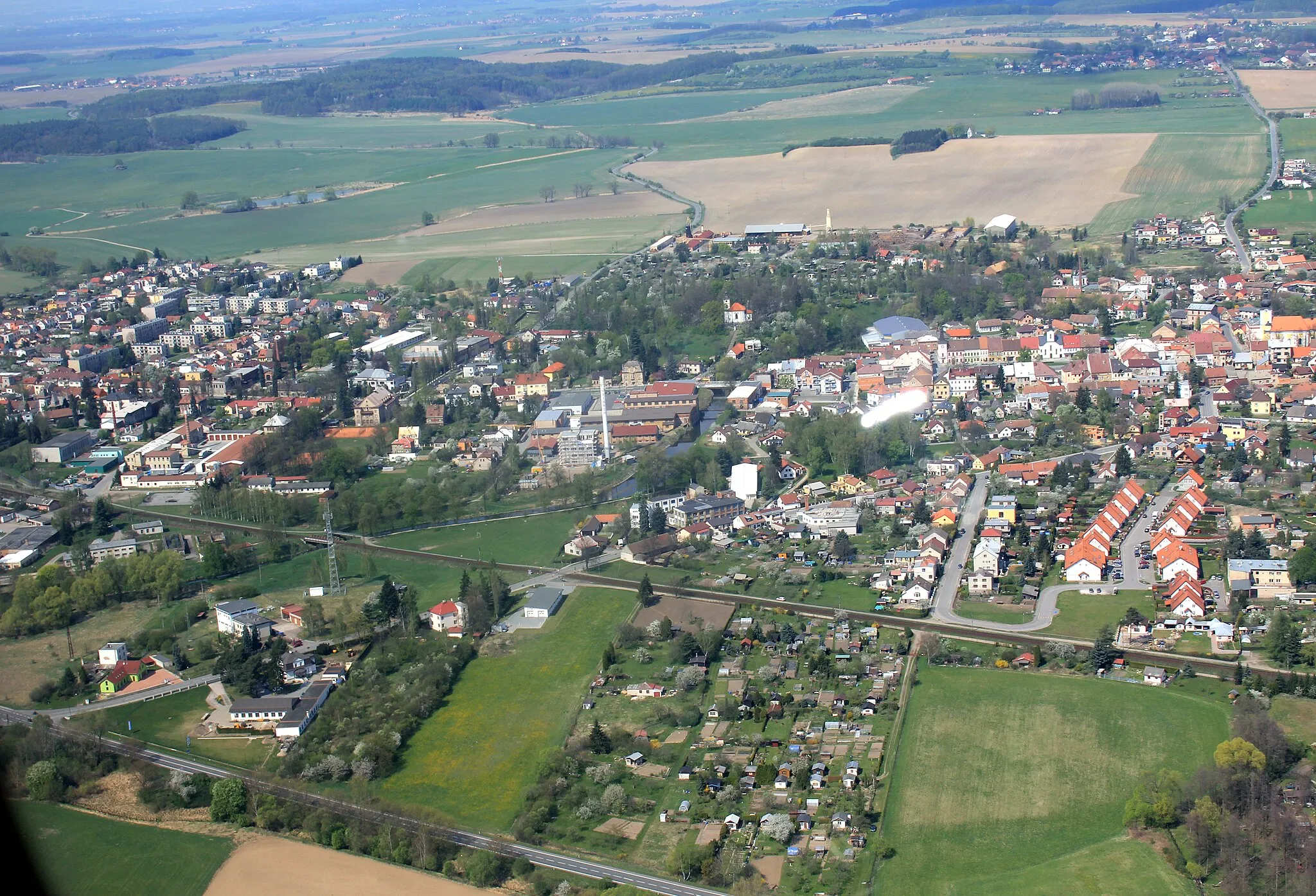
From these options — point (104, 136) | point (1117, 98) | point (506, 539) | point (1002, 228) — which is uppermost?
point (1117, 98)

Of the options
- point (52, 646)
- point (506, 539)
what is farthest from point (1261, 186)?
point (52, 646)

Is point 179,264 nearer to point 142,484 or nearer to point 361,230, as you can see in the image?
point 361,230

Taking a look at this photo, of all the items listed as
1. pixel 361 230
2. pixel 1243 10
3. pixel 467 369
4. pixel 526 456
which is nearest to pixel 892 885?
pixel 526 456

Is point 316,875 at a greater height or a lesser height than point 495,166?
lesser

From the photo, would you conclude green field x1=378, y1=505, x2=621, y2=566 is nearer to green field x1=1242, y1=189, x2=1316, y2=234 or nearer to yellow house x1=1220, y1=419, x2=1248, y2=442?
yellow house x1=1220, y1=419, x2=1248, y2=442

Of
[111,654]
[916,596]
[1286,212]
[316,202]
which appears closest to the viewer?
[111,654]

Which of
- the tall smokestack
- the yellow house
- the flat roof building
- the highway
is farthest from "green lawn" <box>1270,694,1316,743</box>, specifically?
the tall smokestack

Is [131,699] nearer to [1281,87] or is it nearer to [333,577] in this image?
[333,577]
